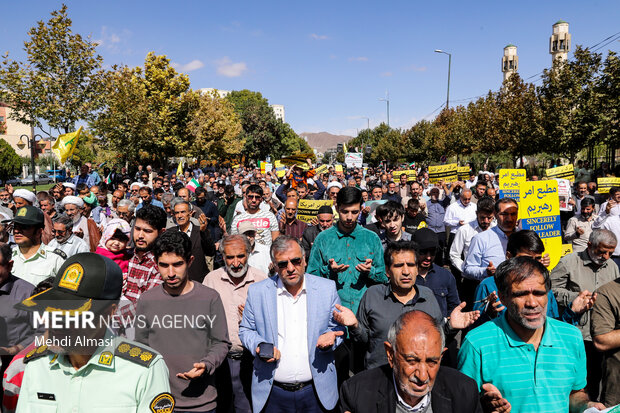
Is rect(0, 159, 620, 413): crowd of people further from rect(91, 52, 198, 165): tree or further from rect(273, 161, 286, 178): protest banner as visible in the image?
rect(91, 52, 198, 165): tree

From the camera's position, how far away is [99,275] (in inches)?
70.7

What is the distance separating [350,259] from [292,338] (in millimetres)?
1214

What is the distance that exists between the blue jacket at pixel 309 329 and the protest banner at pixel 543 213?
3548mm

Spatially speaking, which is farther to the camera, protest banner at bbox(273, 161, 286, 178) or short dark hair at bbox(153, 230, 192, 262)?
protest banner at bbox(273, 161, 286, 178)

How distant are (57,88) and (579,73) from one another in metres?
23.9

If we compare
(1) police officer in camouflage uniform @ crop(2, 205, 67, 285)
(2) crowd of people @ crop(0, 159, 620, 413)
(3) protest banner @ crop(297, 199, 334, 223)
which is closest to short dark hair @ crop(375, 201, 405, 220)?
(2) crowd of people @ crop(0, 159, 620, 413)

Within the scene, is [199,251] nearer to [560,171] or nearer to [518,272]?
[518,272]

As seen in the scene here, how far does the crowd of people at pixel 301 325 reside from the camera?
1796 millimetres

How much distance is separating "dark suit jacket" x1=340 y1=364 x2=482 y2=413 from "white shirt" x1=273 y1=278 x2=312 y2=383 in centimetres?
93

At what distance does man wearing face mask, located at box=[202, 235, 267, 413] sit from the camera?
3.70m

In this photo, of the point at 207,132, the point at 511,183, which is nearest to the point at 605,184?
the point at 511,183

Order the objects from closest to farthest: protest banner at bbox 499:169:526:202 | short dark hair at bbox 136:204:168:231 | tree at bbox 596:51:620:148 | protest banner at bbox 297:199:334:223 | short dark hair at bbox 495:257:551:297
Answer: short dark hair at bbox 495:257:551:297
short dark hair at bbox 136:204:168:231
protest banner at bbox 297:199:334:223
protest banner at bbox 499:169:526:202
tree at bbox 596:51:620:148

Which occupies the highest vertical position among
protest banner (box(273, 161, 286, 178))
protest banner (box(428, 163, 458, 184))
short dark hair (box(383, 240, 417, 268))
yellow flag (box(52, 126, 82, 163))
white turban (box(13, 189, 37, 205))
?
yellow flag (box(52, 126, 82, 163))

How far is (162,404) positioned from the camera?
184 centimetres
